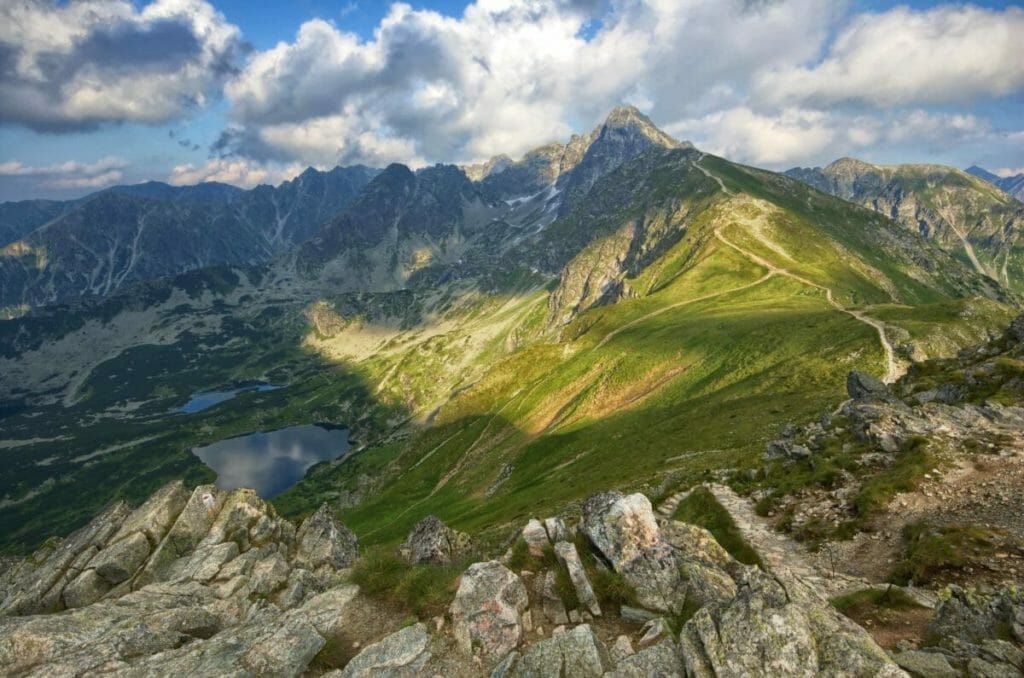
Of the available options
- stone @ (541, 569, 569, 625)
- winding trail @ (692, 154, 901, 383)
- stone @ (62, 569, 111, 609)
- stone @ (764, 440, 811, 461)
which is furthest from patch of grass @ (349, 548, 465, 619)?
winding trail @ (692, 154, 901, 383)

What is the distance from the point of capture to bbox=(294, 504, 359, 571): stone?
3838 cm

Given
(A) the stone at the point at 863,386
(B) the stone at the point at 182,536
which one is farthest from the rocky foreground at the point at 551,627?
(A) the stone at the point at 863,386

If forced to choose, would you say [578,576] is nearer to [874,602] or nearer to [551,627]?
[551,627]

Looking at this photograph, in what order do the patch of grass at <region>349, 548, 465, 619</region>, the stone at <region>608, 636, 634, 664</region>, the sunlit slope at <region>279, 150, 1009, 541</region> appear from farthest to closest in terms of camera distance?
the sunlit slope at <region>279, 150, 1009, 541</region> < the patch of grass at <region>349, 548, 465, 619</region> < the stone at <region>608, 636, 634, 664</region>

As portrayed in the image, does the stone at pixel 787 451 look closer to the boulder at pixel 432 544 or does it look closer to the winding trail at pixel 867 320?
the boulder at pixel 432 544

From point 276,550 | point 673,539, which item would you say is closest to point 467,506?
point 276,550

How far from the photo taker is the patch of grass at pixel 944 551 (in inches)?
843

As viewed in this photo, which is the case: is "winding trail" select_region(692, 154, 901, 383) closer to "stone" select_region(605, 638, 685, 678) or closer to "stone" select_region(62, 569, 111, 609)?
"stone" select_region(605, 638, 685, 678)

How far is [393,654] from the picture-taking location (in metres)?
17.1

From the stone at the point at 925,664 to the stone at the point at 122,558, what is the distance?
130 feet

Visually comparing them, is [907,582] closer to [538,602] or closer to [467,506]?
[538,602]

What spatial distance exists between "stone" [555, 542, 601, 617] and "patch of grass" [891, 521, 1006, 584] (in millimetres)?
14157

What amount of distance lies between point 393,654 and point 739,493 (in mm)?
27243

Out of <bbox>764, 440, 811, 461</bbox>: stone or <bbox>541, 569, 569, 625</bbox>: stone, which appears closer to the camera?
<bbox>541, 569, 569, 625</bbox>: stone
